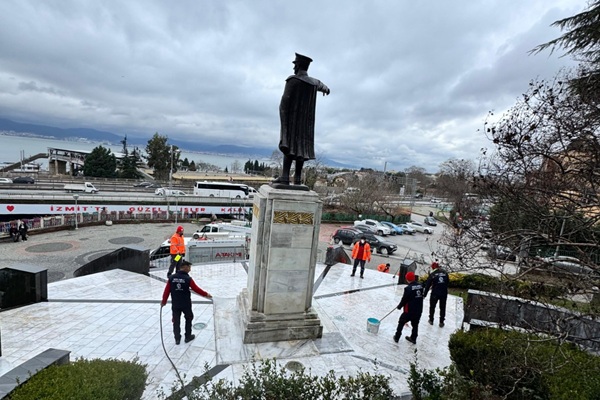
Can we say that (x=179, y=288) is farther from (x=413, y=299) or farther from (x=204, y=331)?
(x=413, y=299)

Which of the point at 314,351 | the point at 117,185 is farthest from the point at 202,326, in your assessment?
the point at 117,185

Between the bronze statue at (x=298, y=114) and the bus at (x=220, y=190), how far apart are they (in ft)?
103

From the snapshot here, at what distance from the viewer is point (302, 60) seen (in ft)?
20.7

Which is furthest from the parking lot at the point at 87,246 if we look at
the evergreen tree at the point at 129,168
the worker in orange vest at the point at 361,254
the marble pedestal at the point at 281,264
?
the evergreen tree at the point at 129,168

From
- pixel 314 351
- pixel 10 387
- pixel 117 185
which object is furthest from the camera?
pixel 117 185

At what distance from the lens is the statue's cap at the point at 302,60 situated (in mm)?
6270

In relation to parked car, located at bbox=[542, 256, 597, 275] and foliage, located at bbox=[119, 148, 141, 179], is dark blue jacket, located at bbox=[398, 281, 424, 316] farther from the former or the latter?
foliage, located at bbox=[119, 148, 141, 179]

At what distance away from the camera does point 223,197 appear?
120 feet

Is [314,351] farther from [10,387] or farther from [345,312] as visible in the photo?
[10,387]

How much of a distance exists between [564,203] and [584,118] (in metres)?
1.59

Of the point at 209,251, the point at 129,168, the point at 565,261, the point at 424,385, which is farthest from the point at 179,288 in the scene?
the point at 129,168

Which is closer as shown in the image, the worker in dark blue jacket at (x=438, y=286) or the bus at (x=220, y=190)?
the worker in dark blue jacket at (x=438, y=286)

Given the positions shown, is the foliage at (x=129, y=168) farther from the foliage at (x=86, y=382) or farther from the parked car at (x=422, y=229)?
the foliage at (x=86, y=382)

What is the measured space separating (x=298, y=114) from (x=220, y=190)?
32.1 meters
